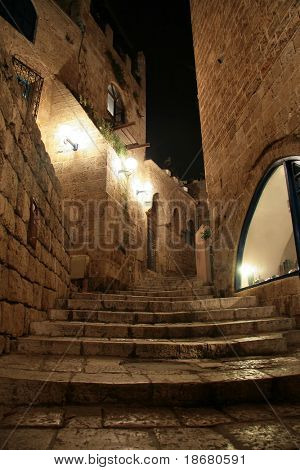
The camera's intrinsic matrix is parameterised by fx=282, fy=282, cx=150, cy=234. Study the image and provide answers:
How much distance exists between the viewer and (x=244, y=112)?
18.2ft

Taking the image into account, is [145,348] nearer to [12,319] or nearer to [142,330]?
[142,330]

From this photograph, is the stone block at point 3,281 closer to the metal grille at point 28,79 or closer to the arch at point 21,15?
the metal grille at point 28,79

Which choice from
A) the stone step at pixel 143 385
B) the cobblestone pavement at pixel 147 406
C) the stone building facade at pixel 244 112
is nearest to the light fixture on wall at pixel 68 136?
the stone building facade at pixel 244 112

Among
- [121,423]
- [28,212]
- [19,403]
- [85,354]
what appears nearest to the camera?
[121,423]

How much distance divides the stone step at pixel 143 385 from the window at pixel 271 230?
234 cm

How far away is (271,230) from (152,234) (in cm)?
814

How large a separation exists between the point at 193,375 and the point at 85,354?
120 cm

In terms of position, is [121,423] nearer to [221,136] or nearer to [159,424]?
[159,424]

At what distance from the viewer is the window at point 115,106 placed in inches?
551

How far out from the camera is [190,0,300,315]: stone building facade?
13.7ft

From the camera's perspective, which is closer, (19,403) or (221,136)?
(19,403)

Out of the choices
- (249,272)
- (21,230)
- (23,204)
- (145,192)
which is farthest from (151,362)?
(145,192)

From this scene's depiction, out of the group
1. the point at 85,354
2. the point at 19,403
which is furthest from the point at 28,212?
the point at 19,403

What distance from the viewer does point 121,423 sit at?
5.30 feet
